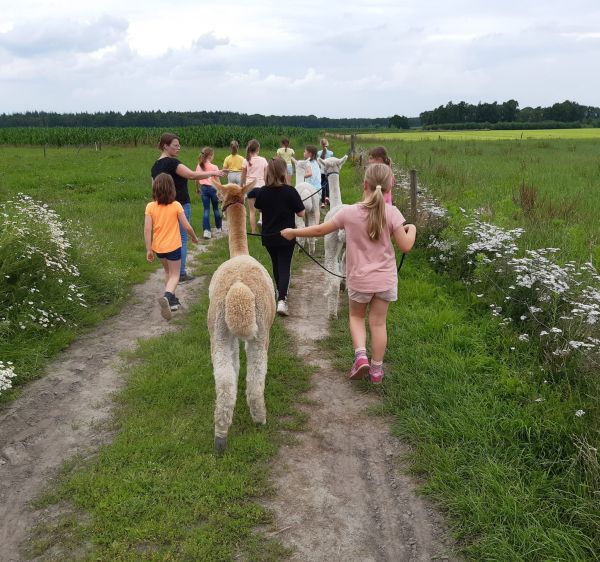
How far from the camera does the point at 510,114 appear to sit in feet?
247

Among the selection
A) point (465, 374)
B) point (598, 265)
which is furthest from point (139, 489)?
point (598, 265)

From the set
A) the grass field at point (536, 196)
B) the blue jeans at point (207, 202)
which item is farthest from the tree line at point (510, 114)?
the blue jeans at point (207, 202)

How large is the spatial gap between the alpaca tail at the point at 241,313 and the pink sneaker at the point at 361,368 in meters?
1.32

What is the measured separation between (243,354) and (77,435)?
1.86 m

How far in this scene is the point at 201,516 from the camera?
9.93 feet

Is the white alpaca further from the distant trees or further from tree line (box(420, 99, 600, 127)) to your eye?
the distant trees

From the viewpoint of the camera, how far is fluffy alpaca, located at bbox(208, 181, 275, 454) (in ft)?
11.5

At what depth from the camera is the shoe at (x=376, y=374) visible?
4.64m

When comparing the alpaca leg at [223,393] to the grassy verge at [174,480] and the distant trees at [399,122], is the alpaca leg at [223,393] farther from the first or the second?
the distant trees at [399,122]

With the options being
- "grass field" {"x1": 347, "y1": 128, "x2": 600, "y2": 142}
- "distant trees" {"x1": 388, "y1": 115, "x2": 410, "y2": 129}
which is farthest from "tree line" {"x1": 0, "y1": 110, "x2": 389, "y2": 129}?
"grass field" {"x1": 347, "y1": 128, "x2": 600, "y2": 142}

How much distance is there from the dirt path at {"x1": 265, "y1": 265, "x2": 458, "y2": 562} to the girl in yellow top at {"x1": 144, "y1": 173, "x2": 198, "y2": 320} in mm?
2875

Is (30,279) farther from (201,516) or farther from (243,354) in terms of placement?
(201,516)

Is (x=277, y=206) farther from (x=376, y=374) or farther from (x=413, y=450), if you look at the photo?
(x=413, y=450)

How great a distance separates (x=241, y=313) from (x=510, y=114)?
83804mm
